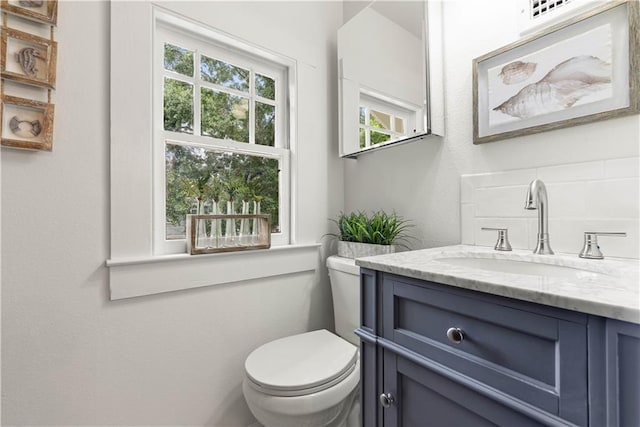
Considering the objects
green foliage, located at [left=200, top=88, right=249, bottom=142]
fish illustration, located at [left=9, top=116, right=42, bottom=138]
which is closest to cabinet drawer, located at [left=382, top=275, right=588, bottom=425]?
green foliage, located at [left=200, top=88, right=249, bottom=142]

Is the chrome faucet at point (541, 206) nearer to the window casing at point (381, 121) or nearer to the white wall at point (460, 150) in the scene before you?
the white wall at point (460, 150)

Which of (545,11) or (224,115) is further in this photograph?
(224,115)

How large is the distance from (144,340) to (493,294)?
1.21 metres

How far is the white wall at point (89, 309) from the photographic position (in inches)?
37.1

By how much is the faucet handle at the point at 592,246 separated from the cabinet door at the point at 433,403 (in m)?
0.55

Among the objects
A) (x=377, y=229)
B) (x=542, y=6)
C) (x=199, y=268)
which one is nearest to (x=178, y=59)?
(x=199, y=268)

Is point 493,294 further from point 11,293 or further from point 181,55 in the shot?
point 181,55

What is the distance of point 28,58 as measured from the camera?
3.13 ft

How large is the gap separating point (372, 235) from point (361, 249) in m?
0.09

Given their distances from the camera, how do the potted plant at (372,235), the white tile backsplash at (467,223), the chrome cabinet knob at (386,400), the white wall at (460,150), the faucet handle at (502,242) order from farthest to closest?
the potted plant at (372,235) < the white tile backsplash at (467,223) < the faucet handle at (502,242) < the white wall at (460,150) < the chrome cabinet knob at (386,400)

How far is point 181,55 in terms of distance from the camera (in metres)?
1.35

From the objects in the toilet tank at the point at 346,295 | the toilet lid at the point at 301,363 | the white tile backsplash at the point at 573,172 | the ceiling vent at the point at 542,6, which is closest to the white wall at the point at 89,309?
the toilet lid at the point at 301,363

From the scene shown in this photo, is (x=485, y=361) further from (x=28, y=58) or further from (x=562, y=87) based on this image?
(x=28, y=58)

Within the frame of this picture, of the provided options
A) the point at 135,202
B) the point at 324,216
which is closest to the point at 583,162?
the point at 324,216
